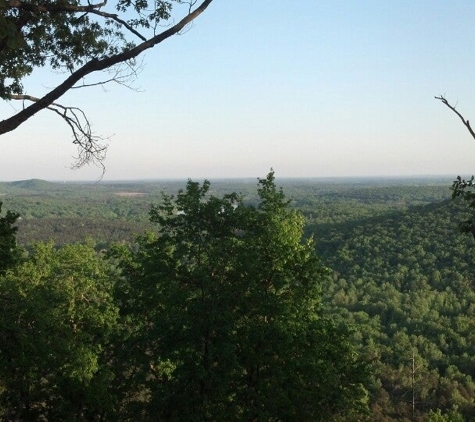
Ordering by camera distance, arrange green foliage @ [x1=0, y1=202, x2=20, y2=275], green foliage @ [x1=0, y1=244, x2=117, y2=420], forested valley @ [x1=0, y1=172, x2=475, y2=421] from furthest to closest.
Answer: green foliage @ [x1=0, y1=244, x2=117, y2=420]
forested valley @ [x1=0, y1=172, x2=475, y2=421]
green foliage @ [x1=0, y1=202, x2=20, y2=275]

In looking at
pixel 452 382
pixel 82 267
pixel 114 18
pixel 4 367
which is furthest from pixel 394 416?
pixel 114 18

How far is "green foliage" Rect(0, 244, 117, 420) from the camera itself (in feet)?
43.2

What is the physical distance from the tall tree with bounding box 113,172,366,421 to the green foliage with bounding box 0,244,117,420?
2.07 metres

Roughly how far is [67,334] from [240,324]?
5024 millimetres

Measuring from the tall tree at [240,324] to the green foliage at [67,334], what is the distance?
2066mm

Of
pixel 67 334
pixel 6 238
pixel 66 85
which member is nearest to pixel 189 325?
→ pixel 67 334

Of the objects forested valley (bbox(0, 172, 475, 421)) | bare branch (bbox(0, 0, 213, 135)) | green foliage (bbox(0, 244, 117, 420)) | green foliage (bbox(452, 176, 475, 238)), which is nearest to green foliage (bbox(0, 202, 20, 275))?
forested valley (bbox(0, 172, 475, 421))

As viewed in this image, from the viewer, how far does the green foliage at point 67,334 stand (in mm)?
13156

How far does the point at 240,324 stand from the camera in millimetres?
11102

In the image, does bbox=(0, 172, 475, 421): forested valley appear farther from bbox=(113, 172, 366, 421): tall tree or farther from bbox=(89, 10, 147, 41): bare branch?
bbox=(89, 10, 147, 41): bare branch

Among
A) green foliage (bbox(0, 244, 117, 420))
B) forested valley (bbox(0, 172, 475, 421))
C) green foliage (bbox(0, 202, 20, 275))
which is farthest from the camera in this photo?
green foliage (bbox(0, 244, 117, 420))

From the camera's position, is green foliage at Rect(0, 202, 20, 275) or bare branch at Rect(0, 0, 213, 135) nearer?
bare branch at Rect(0, 0, 213, 135)

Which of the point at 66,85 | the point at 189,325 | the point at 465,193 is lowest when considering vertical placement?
the point at 189,325

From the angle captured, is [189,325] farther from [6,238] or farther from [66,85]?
[66,85]
